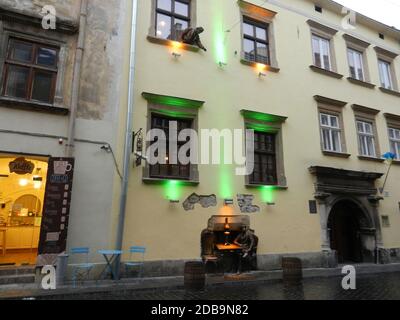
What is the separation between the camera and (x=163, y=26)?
1082 cm

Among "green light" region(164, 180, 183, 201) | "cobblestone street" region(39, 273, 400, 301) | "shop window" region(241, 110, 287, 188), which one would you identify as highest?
"shop window" region(241, 110, 287, 188)

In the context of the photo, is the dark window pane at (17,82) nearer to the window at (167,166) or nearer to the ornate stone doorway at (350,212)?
the window at (167,166)

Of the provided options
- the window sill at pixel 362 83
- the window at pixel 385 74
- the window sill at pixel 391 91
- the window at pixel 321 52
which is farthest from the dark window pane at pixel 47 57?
the window at pixel 385 74

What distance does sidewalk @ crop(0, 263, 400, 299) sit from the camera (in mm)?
6828

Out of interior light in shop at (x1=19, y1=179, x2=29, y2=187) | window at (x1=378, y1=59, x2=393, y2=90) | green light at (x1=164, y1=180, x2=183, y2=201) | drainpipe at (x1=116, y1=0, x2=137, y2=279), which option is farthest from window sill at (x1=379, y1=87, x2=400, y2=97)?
interior light in shop at (x1=19, y1=179, x2=29, y2=187)

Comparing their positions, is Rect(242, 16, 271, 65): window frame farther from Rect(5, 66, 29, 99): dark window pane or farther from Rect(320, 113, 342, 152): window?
Rect(5, 66, 29, 99): dark window pane

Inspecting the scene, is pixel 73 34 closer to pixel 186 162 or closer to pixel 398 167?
pixel 186 162

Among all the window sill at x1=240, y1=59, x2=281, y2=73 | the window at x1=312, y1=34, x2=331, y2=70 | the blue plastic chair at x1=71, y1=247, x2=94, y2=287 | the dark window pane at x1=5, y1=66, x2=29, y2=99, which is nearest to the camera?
the blue plastic chair at x1=71, y1=247, x2=94, y2=287

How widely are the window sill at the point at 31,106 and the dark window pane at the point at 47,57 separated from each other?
4.21ft

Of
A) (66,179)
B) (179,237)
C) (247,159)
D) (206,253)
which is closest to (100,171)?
(66,179)

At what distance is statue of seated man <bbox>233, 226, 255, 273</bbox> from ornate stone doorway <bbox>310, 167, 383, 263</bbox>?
127 inches

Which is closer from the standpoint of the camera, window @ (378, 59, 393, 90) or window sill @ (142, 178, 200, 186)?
window sill @ (142, 178, 200, 186)
